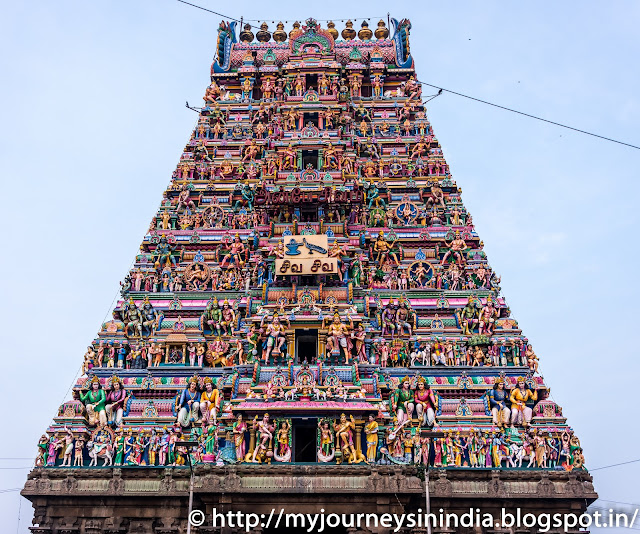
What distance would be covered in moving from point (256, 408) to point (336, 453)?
3513 mm

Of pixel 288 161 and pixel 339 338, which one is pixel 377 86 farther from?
pixel 339 338

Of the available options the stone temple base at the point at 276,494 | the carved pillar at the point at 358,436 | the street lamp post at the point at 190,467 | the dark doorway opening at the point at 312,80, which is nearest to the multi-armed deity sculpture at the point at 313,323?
the carved pillar at the point at 358,436

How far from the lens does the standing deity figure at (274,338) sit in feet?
101

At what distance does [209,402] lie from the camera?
29.9m

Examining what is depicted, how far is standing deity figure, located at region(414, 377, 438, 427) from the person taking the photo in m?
29.2

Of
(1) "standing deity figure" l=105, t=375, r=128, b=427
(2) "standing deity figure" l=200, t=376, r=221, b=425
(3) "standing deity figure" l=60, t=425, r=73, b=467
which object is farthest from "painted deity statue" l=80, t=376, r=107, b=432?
(2) "standing deity figure" l=200, t=376, r=221, b=425

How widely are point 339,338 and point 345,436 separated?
4792 mm

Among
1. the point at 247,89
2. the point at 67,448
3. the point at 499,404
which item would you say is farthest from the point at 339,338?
the point at 247,89

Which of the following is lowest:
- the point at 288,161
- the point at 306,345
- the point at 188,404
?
the point at 188,404

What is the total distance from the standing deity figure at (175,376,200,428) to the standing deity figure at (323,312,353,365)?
5846mm

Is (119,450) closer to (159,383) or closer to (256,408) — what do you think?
(159,383)

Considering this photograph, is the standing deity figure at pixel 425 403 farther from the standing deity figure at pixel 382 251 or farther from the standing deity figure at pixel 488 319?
the standing deity figure at pixel 382 251

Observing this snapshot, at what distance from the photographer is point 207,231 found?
36.9m

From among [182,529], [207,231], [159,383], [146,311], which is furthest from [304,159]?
[182,529]
